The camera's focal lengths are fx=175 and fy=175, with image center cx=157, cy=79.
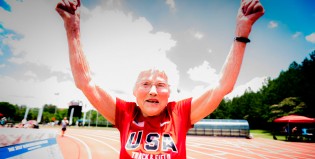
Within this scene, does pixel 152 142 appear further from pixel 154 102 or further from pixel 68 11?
pixel 68 11

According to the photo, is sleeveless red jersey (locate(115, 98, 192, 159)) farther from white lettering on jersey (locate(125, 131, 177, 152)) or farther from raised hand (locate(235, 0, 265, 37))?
raised hand (locate(235, 0, 265, 37))

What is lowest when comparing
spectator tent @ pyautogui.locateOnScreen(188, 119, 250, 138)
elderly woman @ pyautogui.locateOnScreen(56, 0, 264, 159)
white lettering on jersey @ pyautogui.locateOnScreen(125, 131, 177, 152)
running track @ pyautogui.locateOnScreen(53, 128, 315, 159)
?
running track @ pyautogui.locateOnScreen(53, 128, 315, 159)

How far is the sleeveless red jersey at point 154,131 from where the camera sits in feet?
4.66

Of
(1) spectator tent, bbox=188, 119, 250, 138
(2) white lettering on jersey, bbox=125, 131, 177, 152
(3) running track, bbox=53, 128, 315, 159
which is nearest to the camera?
(2) white lettering on jersey, bbox=125, 131, 177, 152

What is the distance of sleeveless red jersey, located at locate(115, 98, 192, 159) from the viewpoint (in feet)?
4.66

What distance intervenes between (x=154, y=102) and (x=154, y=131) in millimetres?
255

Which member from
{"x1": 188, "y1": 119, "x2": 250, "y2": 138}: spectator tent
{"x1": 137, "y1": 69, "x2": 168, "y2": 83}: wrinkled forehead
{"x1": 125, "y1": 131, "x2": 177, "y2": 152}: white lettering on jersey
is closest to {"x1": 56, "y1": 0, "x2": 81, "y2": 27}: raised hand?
{"x1": 137, "y1": 69, "x2": 168, "y2": 83}: wrinkled forehead

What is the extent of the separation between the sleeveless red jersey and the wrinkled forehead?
0.95 ft

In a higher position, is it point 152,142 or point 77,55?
point 77,55

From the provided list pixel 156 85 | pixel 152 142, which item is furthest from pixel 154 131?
pixel 156 85

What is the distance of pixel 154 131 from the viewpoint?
1546 millimetres

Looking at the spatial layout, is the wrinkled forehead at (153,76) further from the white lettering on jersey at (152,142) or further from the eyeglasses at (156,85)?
the white lettering on jersey at (152,142)

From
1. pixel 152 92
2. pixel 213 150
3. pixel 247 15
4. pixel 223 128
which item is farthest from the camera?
pixel 223 128

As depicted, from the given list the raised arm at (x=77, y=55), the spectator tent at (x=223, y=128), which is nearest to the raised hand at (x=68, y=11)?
the raised arm at (x=77, y=55)
